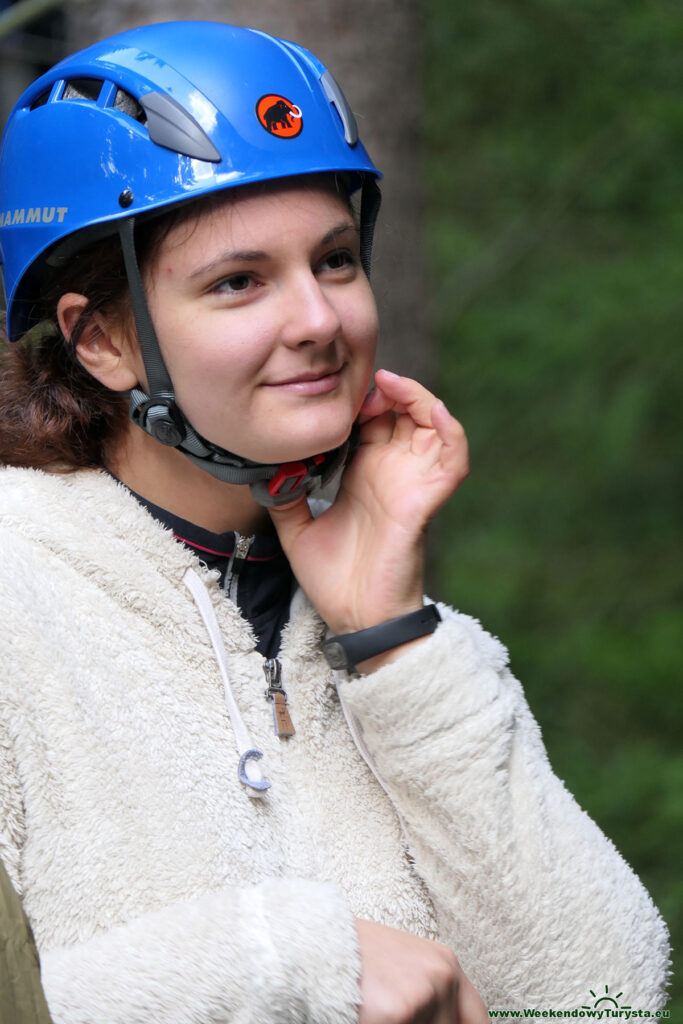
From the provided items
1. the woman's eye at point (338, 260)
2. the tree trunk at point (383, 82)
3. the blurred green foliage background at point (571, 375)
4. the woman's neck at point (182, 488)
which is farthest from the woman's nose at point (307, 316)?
the blurred green foliage background at point (571, 375)

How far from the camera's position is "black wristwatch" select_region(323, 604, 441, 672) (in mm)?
2018

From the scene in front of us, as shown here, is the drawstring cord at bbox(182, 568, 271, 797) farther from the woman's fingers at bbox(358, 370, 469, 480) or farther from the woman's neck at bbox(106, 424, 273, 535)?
the woman's fingers at bbox(358, 370, 469, 480)

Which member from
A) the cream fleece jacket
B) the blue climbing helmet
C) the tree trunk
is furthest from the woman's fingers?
the tree trunk

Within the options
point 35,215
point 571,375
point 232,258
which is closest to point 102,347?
point 35,215

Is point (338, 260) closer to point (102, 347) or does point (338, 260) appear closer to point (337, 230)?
point (337, 230)

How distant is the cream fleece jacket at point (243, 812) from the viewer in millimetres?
1651

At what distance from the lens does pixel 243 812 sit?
6.13 feet

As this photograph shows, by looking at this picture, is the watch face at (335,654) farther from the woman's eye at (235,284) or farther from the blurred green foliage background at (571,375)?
the blurred green foliage background at (571,375)

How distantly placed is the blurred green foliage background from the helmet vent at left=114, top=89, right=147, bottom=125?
265 cm

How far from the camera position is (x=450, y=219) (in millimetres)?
6055

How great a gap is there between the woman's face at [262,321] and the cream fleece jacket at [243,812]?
0.84 feet

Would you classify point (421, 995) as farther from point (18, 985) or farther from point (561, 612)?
point (561, 612)

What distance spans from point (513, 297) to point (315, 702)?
4.63m

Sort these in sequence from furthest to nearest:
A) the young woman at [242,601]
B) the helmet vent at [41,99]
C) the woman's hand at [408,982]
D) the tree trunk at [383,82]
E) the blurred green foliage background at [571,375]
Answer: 1. the blurred green foliage background at [571,375]
2. the tree trunk at [383,82]
3. the helmet vent at [41,99]
4. the young woman at [242,601]
5. the woman's hand at [408,982]
